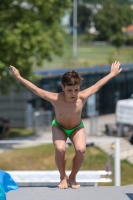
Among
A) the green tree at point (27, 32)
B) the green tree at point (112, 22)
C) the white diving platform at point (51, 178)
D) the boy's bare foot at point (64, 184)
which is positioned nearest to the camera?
the boy's bare foot at point (64, 184)

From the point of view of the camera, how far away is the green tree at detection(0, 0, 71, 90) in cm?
2208

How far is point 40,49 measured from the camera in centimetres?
2308

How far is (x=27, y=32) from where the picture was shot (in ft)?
73.2

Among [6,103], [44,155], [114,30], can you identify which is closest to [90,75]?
[6,103]

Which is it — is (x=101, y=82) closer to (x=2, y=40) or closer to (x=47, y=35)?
(x=2, y=40)

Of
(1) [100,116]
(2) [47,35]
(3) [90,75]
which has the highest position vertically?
(2) [47,35]

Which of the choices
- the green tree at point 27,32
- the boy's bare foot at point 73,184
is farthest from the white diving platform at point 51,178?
the green tree at point 27,32

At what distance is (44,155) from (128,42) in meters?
50.6

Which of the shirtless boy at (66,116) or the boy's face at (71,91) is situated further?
the shirtless boy at (66,116)

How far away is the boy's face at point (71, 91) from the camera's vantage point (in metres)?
6.98

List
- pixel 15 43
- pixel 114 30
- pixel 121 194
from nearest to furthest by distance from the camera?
pixel 121 194 < pixel 15 43 < pixel 114 30

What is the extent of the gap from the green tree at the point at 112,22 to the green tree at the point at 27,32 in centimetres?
3275

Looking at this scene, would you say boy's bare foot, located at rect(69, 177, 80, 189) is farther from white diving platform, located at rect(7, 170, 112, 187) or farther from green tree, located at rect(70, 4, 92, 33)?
green tree, located at rect(70, 4, 92, 33)

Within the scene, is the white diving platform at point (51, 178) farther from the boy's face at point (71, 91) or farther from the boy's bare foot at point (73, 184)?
the boy's face at point (71, 91)
